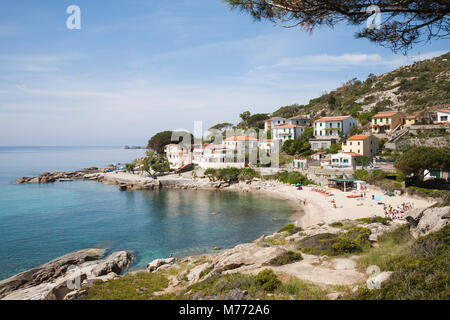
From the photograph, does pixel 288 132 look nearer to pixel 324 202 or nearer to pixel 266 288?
pixel 324 202

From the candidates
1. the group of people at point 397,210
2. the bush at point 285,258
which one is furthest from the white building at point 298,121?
the bush at point 285,258

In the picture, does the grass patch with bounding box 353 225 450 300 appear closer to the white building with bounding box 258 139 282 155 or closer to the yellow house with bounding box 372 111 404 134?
the yellow house with bounding box 372 111 404 134

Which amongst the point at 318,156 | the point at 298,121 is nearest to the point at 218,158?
the point at 318,156

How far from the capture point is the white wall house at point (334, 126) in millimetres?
51750

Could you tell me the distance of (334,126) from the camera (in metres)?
52.4

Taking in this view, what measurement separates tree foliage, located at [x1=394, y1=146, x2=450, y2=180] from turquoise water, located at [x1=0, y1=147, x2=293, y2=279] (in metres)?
13.2

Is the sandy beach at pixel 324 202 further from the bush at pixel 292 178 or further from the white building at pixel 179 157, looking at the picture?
the white building at pixel 179 157

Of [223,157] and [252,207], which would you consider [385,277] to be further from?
[223,157]

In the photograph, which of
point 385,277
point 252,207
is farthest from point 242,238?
point 385,277

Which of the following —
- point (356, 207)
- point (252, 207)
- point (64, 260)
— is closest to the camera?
point (64, 260)

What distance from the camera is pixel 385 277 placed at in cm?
707

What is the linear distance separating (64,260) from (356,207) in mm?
25366

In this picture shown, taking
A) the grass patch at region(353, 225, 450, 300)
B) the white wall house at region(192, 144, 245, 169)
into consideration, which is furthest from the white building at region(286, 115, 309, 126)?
the grass patch at region(353, 225, 450, 300)

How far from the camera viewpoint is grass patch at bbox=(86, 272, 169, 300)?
10842 millimetres
